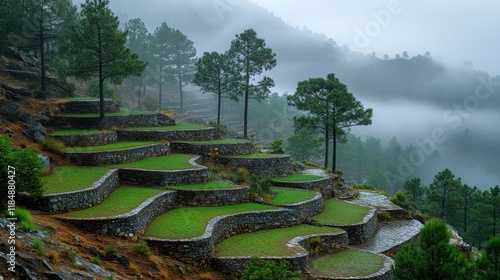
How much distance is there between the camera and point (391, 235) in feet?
78.7

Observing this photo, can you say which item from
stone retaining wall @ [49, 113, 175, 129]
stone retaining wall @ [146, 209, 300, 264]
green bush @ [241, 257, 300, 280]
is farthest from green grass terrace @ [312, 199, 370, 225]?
stone retaining wall @ [49, 113, 175, 129]

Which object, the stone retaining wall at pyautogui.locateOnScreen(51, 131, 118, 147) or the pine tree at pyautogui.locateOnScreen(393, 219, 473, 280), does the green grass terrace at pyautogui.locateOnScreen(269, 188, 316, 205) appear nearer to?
the pine tree at pyautogui.locateOnScreen(393, 219, 473, 280)

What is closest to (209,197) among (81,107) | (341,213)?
(341,213)

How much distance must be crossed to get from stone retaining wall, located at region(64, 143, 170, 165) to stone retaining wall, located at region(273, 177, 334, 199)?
884 centimetres

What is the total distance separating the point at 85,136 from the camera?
23.8 meters

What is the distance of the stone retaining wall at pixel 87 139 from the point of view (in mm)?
23234

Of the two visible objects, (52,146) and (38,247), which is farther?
(52,146)

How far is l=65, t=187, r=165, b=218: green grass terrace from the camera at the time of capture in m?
14.7

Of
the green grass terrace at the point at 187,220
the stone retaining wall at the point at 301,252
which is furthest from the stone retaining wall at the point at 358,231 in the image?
the green grass terrace at the point at 187,220

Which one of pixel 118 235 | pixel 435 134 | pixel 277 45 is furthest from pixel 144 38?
pixel 435 134

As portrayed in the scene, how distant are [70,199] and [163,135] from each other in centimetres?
1289

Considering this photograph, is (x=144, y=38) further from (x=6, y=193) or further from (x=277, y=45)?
(x=277, y=45)

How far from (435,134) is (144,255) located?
199721 mm

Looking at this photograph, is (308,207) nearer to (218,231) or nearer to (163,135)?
(218,231)
